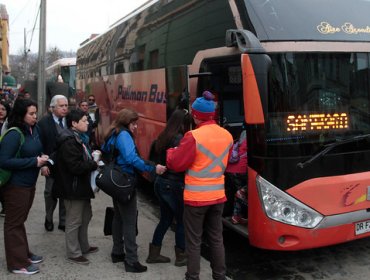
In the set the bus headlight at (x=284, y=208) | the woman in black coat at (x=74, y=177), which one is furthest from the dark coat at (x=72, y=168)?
the bus headlight at (x=284, y=208)

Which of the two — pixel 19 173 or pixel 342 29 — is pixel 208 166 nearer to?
pixel 19 173

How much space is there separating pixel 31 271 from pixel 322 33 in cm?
385

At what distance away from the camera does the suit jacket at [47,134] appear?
5375mm

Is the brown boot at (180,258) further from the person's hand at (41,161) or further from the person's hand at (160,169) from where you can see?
the person's hand at (41,161)

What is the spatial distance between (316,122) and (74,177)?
2524 mm

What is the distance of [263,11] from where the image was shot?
4605 millimetres

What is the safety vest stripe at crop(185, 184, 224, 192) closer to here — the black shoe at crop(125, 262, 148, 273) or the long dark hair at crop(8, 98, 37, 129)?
the black shoe at crop(125, 262, 148, 273)

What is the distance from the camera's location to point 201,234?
13.4 ft

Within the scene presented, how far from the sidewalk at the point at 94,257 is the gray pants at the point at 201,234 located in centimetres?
47

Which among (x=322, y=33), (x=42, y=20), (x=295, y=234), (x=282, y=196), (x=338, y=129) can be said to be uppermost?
(x=42, y=20)

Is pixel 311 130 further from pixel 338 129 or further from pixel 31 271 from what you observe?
pixel 31 271

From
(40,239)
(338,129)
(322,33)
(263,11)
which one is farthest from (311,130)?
(40,239)

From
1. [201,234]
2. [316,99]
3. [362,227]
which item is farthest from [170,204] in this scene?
[362,227]

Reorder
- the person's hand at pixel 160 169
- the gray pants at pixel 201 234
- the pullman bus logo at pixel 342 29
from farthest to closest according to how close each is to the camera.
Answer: the pullman bus logo at pixel 342 29 < the person's hand at pixel 160 169 < the gray pants at pixel 201 234
